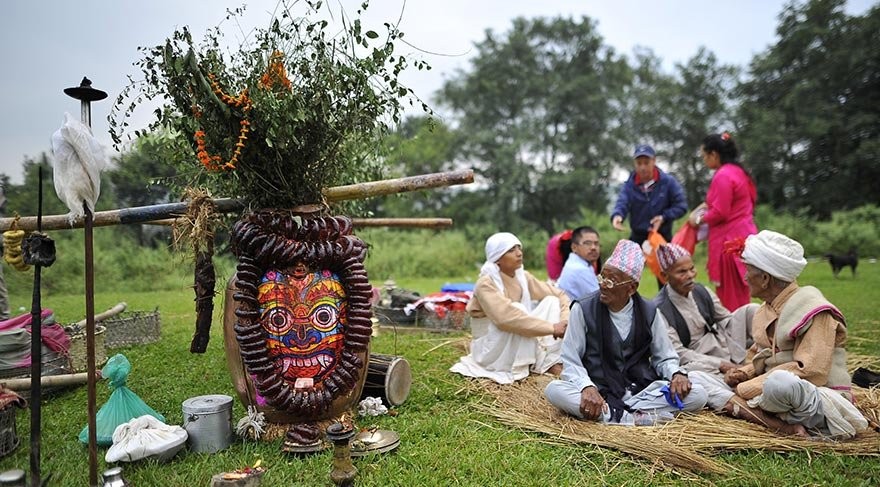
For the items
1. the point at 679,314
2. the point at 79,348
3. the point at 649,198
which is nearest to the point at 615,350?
the point at 679,314

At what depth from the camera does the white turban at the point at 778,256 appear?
15.0ft

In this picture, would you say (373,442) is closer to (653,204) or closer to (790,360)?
(790,360)

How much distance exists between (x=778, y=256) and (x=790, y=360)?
77cm

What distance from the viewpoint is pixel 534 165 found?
26.3m

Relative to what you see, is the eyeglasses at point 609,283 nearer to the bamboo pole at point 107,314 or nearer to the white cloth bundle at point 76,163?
the white cloth bundle at point 76,163

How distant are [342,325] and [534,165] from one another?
2275 centimetres

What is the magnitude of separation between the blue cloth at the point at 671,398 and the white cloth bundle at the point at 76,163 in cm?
418

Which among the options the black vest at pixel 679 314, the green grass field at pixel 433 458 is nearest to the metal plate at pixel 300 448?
the green grass field at pixel 433 458

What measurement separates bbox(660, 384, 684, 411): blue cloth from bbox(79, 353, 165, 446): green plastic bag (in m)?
3.80

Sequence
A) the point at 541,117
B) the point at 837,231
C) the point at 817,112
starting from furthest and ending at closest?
1. the point at 541,117
2. the point at 817,112
3. the point at 837,231

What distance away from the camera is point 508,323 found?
19.5 feet

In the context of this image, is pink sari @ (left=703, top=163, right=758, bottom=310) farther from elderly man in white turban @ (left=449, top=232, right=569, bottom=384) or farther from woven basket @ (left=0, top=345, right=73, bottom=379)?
woven basket @ (left=0, top=345, right=73, bottom=379)

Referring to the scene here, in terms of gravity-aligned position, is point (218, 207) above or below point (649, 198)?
below

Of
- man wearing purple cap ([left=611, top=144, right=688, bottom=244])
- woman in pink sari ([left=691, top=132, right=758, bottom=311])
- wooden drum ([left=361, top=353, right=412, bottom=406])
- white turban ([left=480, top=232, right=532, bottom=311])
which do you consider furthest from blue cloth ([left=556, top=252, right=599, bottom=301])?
wooden drum ([left=361, top=353, right=412, bottom=406])
